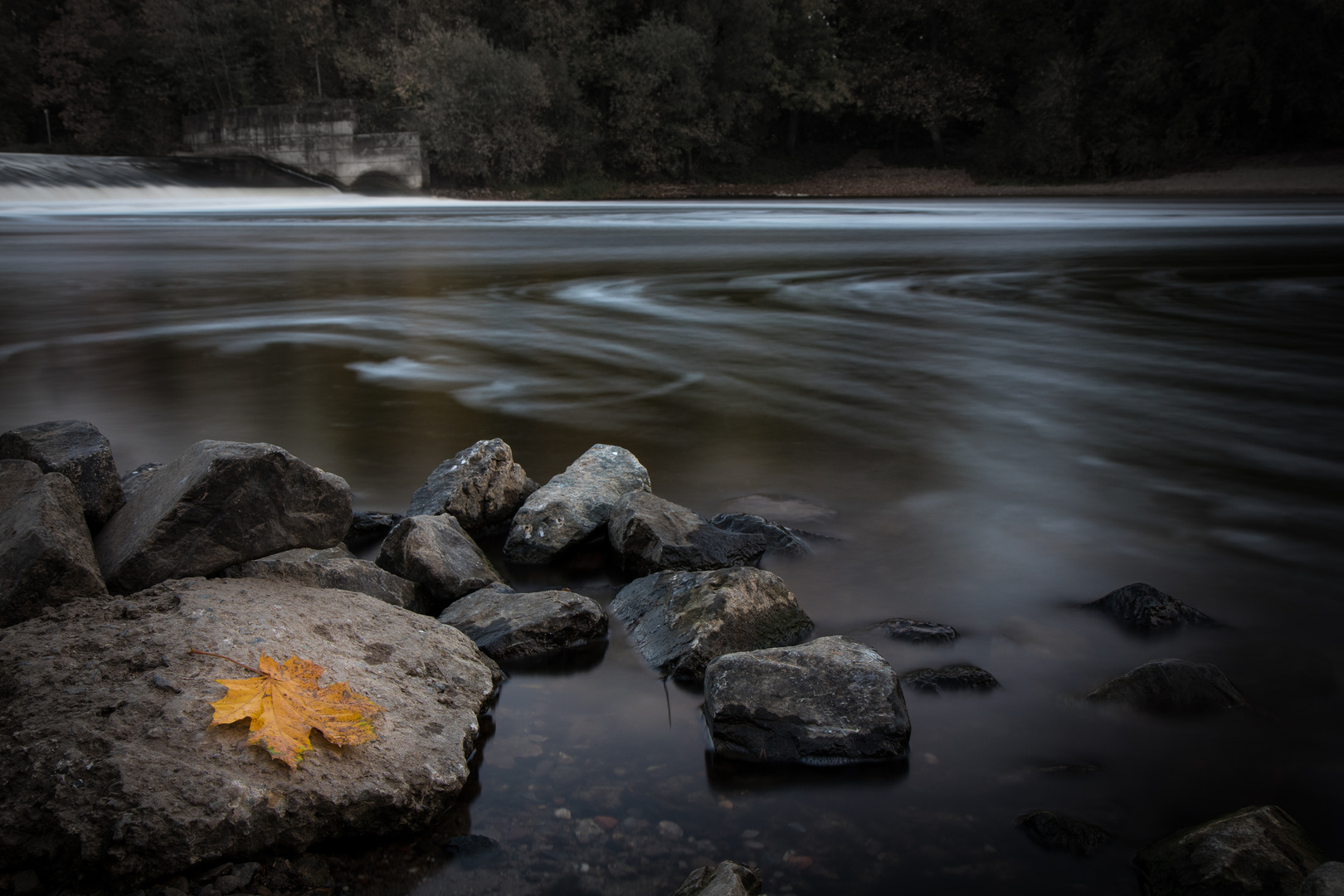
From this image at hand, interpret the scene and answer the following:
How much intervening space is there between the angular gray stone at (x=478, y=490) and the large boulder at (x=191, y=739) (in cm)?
93

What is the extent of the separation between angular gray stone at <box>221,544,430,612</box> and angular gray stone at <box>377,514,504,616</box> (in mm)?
79

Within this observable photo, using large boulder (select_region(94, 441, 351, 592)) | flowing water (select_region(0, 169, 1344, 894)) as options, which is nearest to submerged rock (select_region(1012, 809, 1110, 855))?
flowing water (select_region(0, 169, 1344, 894))

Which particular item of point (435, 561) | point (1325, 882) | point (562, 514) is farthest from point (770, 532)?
point (1325, 882)

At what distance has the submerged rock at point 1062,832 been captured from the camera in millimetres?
1675

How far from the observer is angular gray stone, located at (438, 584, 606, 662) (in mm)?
2293

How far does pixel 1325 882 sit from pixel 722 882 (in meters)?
0.85

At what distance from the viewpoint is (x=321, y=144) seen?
113 feet

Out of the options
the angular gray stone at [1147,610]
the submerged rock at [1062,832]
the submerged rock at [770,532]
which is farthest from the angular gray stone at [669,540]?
the submerged rock at [1062,832]

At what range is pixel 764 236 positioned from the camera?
16516mm

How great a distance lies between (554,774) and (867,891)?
62 centimetres

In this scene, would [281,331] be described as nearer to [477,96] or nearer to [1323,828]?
[1323,828]

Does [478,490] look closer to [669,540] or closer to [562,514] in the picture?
[562,514]

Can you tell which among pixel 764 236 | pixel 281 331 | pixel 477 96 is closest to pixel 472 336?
pixel 281 331

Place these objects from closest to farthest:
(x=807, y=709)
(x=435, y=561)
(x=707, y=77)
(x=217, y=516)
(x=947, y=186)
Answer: (x=807, y=709) < (x=217, y=516) < (x=435, y=561) < (x=947, y=186) < (x=707, y=77)
